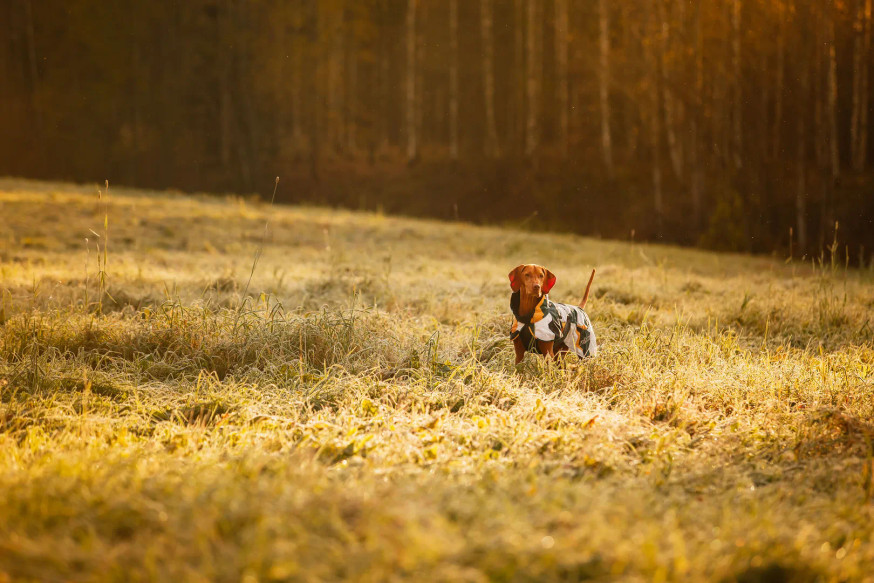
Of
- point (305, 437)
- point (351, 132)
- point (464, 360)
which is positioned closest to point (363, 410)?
point (305, 437)

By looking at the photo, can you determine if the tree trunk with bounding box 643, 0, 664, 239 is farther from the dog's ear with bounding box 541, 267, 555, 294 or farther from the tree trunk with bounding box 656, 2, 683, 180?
the dog's ear with bounding box 541, 267, 555, 294

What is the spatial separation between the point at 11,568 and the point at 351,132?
27019 mm

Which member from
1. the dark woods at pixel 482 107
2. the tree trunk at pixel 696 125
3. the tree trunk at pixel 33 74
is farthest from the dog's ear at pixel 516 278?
the tree trunk at pixel 33 74

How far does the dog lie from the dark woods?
11475 mm

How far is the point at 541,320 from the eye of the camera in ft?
13.4

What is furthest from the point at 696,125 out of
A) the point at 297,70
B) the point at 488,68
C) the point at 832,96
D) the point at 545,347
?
the point at 297,70

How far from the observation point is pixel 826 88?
14711 mm

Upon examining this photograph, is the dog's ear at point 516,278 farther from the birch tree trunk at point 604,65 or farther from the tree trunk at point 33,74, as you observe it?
the tree trunk at point 33,74

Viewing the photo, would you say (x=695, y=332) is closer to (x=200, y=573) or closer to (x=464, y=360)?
(x=464, y=360)

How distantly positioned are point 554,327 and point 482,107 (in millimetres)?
23752

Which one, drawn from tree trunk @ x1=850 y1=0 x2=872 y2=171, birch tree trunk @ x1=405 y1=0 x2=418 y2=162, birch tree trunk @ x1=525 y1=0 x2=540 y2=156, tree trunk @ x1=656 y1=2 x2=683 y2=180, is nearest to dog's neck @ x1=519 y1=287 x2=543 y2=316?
tree trunk @ x1=656 y1=2 x2=683 y2=180

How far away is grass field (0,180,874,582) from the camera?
199 cm

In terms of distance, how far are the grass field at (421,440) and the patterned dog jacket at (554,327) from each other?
0.15m

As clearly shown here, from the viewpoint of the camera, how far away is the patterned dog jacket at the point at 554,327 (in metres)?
4.07
